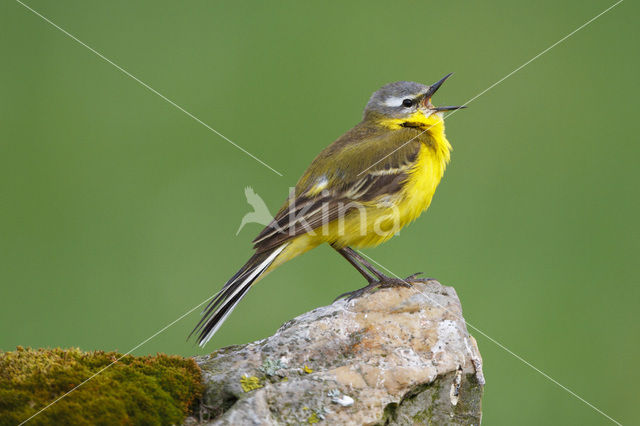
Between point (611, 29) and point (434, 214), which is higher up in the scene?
point (611, 29)

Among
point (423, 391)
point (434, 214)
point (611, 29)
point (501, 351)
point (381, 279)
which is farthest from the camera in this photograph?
point (611, 29)

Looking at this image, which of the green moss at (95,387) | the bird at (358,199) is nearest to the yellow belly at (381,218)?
the bird at (358,199)

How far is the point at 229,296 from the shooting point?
559 centimetres

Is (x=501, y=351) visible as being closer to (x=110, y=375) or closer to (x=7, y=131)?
(x=110, y=375)

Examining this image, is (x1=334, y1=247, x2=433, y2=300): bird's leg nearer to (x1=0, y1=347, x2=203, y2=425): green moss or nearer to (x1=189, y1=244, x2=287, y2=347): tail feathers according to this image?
(x1=189, y1=244, x2=287, y2=347): tail feathers

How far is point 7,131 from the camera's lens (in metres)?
11.0

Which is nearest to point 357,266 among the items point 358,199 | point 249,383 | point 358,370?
point 358,199

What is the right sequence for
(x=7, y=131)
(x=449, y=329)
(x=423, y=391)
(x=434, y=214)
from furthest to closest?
(x=7, y=131), (x=434, y=214), (x=449, y=329), (x=423, y=391)

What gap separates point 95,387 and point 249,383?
2.95 ft

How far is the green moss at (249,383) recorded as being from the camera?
14.5 feet

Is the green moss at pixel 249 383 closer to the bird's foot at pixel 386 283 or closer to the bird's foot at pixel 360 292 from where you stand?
the bird's foot at pixel 360 292

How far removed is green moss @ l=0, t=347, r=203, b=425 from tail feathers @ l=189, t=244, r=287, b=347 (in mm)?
749

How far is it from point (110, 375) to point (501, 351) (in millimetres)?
5832

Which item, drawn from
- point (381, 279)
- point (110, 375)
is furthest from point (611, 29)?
point (110, 375)
